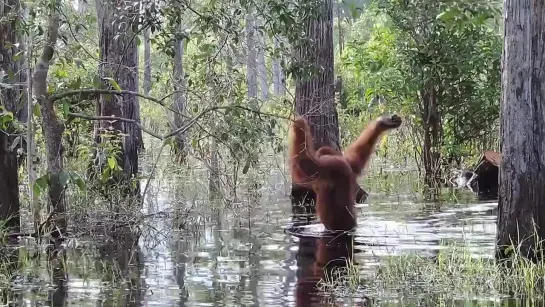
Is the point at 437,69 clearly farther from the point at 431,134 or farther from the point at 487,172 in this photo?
the point at 487,172

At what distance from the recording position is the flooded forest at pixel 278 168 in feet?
25.2

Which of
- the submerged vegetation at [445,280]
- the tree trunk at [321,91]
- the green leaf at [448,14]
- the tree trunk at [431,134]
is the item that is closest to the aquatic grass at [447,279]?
the submerged vegetation at [445,280]

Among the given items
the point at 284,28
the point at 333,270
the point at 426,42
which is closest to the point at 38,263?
the point at 333,270

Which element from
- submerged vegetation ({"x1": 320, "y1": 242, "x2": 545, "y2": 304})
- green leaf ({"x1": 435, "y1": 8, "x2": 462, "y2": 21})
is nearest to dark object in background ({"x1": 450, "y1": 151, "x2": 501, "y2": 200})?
submerged vegetation ({"x1": 320, "y1": 242, "x2": 545, "y2": 304})

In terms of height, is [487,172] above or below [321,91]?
below

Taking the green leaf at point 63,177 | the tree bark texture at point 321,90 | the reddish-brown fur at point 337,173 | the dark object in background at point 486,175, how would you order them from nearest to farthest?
1. the green leaf at point 63,177
2. the reddish-brown fur at point 337,173
3. the tree bark texture at point 321,90
4. the dark object in background at point 486,175

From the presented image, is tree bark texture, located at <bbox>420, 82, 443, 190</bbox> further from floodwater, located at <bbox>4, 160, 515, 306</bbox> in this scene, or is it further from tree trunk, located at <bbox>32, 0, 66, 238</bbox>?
tree trunk, located at <bbox>32, 0, 66, 238</bbox>

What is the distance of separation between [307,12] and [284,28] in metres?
0.37

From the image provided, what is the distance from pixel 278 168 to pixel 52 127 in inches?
129

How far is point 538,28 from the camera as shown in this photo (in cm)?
A: 783

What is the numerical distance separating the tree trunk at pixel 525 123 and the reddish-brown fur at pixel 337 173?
2.51 metres

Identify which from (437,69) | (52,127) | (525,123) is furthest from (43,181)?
(437,69)

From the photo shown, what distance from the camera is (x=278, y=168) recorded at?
11711mm

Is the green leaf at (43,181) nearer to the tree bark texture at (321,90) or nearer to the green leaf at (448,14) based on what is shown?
the green leaf at (448,14)
